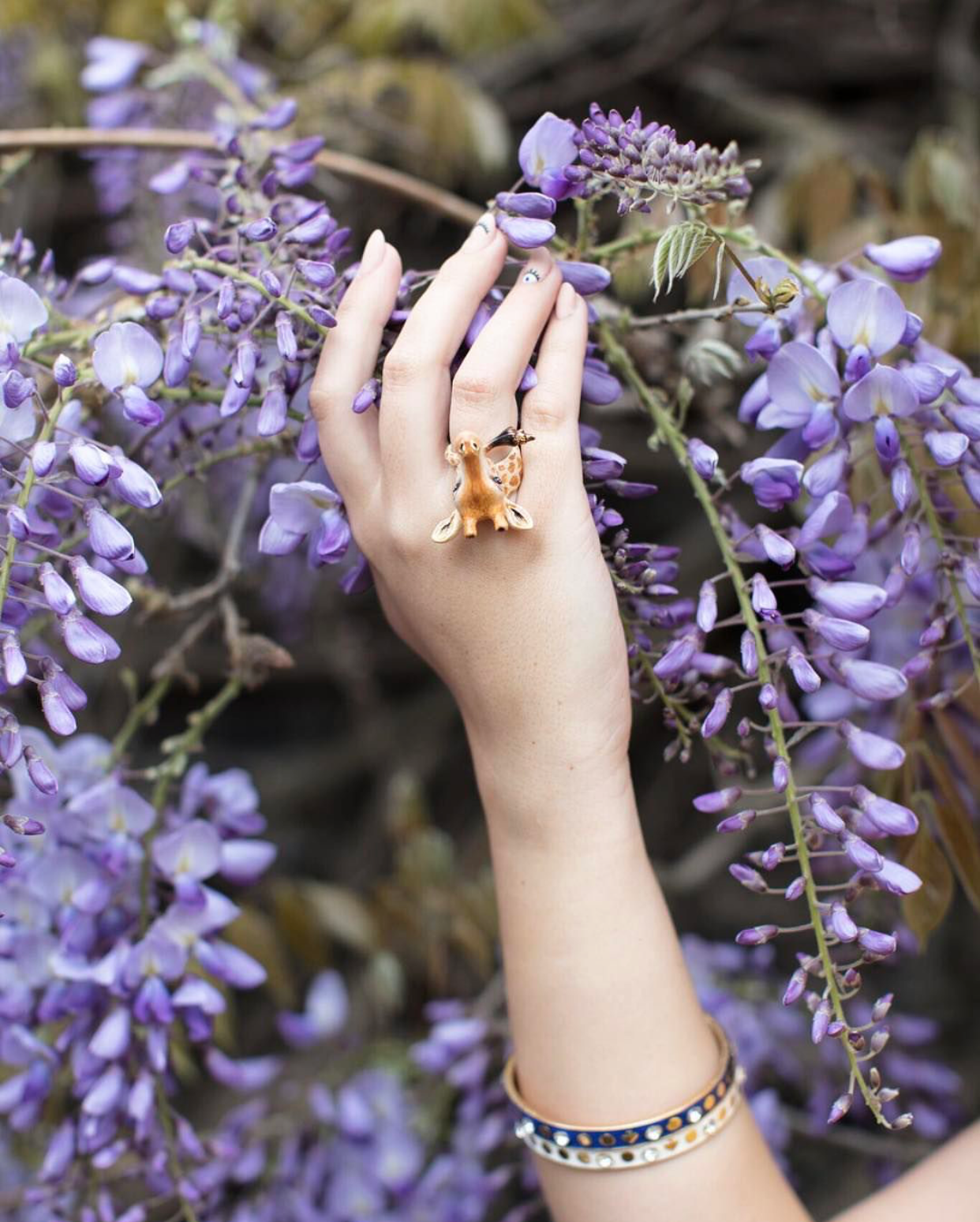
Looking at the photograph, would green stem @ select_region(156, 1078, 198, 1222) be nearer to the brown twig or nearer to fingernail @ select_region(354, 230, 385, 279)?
fingernail @ select_region(354, 230, 385, 279)

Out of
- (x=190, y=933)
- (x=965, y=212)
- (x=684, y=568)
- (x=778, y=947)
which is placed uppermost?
(x=965, y=212)

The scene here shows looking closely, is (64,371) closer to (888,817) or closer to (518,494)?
(518,494)

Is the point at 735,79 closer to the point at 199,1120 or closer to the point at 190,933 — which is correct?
the point at 190,933

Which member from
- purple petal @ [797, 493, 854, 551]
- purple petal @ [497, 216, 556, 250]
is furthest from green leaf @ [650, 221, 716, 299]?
purple petal @ [797, 493, 854, 551]

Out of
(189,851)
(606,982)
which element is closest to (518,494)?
(606,982)

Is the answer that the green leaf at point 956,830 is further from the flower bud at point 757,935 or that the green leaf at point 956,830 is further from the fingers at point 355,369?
the fingers at point 355,369

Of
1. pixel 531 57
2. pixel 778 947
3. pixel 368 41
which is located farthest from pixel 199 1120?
pixel 531 57

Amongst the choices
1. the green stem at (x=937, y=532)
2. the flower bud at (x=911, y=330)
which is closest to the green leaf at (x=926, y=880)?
the green stem at (x=937, y=532)
